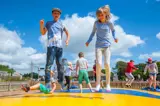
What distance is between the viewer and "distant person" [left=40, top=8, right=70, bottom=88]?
4.36 m

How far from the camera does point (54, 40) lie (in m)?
4.45

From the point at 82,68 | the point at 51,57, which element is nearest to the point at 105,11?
the point at 51,57

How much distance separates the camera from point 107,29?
4.66m

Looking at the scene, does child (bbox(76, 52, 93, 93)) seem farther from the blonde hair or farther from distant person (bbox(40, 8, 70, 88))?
the blonde hair

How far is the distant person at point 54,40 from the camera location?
436cm

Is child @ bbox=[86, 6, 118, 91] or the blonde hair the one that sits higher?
the blonde hair

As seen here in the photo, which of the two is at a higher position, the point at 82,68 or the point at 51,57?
the point at 51,57

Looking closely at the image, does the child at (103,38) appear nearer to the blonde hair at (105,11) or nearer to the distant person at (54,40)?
the blonde hair at (105,11)

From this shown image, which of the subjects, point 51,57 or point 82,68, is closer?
point 51,57

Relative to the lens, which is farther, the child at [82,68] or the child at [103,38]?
the child at [82,68]

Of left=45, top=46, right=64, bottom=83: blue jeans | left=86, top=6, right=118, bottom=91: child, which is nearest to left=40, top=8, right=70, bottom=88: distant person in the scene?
left=45, top=46, right=64, bottom=83: blue jeans

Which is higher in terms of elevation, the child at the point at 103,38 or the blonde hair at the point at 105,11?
the blonde hair at the point at 105,11

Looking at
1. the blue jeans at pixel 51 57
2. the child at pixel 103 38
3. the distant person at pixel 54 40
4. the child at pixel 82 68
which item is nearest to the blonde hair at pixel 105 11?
the child at pixel 103 38

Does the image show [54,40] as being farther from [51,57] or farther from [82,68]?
[82,68]
